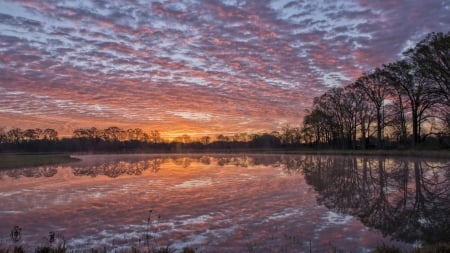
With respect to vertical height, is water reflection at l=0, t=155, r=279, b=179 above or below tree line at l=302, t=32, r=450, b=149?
below

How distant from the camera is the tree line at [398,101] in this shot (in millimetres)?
44219

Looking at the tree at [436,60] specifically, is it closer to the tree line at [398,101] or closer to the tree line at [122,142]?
the tree line at [398,101]

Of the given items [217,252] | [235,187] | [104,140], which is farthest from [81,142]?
[217,252]

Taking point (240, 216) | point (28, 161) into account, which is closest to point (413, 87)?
point (240, 216)

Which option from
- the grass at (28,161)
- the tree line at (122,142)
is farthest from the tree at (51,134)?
the grass at (28,161)

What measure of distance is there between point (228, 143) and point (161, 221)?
148565mm

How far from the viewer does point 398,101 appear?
60.8 m

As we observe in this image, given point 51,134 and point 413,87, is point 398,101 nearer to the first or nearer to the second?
point 413,87

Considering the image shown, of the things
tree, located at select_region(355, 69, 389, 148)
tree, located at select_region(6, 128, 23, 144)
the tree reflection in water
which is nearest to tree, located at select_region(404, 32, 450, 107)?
tree, located at select_region(355, 69, 389, 148)

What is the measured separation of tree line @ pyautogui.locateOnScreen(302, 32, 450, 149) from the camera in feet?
145

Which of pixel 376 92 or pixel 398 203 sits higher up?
pixel 376 92

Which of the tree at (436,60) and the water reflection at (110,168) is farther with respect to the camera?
the tree at (436,60)

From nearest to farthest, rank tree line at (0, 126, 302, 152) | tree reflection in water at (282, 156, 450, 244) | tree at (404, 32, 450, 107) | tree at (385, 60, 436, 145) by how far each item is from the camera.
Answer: tree reflection in water at (282, 156, 450, 244) → tree at (404, 32, 450, 107) → tree at (385, 60, 436, 145) → tree line at (0, 126, 302, 152)

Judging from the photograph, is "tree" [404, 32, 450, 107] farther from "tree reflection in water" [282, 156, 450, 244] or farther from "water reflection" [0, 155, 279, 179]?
"tree reflection in water" [282, 156, 450, 244]
